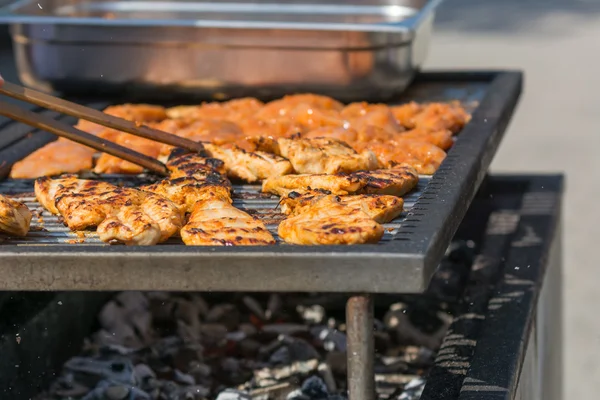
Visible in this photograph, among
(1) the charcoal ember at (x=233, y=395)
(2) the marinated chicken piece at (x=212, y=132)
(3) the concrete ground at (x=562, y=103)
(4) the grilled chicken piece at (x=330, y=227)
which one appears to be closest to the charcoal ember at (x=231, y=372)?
(1) the charcoal ember at (x=233, y=395)

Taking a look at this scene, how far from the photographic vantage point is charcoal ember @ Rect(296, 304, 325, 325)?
355 centimetres

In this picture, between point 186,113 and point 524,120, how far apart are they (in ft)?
18.5

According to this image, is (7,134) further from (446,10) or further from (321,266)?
(446,10)

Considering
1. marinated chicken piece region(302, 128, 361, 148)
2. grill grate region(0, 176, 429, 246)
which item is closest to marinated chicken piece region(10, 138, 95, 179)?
grill grate region(0, 176, 429, 246)

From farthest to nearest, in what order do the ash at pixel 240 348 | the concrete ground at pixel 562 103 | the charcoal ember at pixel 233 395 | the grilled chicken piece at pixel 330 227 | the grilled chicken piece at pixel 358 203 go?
the concrete ground at pixel 562 103 < the ash at pixel 240 348 < the charcoal ember at pixel 233 395 < the grilled chicken piece at pixel 358 203 < the grilled chicken piece at pixel 330 227

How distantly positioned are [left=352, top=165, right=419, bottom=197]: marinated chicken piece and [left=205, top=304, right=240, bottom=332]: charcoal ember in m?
→ 1.18

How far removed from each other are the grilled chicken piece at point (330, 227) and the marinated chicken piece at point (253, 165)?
1.38 ft

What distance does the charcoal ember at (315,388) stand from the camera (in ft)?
9.45

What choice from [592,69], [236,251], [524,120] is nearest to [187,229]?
[236,251]

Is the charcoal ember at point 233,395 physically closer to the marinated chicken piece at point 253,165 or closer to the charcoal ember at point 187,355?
the charcoal ember at point 187,355

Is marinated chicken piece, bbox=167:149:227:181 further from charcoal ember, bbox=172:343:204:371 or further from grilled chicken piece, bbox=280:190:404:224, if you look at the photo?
charcoal ember, bbox=172:343:204:371

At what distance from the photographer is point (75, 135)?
2527 mm

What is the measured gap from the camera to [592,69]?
9.78 meters

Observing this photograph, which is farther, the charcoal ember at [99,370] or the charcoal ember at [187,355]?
the charcoal ember at [187,355]
